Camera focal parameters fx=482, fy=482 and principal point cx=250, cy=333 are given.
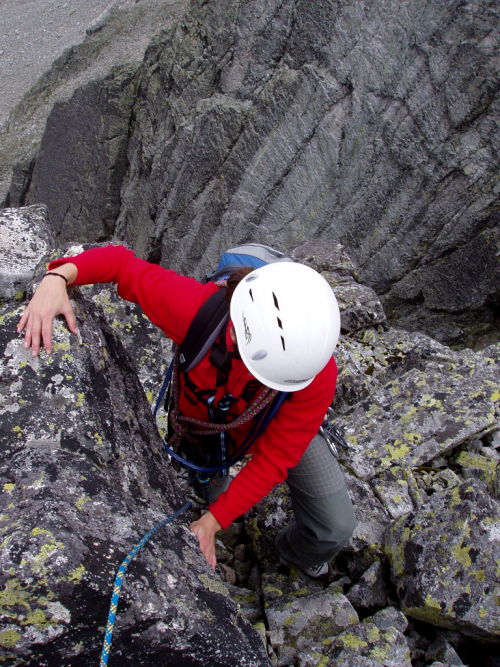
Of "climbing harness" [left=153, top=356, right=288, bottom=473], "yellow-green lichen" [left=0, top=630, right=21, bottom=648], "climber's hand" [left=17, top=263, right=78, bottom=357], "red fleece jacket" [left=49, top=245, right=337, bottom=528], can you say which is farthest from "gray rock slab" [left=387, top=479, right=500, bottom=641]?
"climber's hand" [left=17, top=263, right=78, bottom=357]

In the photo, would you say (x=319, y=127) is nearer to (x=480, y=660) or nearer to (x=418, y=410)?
(x=418, y=410)

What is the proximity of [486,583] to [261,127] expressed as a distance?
11565 mm

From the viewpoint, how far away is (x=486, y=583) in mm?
3715

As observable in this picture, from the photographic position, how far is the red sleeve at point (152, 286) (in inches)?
154

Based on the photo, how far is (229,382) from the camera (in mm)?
3930

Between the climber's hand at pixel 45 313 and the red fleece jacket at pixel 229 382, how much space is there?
32cm

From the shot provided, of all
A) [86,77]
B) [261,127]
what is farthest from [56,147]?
[261,127]

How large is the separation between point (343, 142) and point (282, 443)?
1019 cm

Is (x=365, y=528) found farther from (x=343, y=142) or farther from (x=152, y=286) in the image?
(x=343, y=142)

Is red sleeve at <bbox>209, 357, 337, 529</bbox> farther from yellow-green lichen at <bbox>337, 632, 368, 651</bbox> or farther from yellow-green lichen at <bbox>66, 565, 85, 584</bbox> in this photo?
yellow-green lichen at <bbox>66, 565, 85, 584</bbox>

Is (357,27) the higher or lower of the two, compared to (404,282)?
higher

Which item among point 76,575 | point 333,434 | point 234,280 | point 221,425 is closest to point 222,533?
point 333,434

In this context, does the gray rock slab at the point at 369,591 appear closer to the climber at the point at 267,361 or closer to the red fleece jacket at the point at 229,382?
the climber at the point at 267,361

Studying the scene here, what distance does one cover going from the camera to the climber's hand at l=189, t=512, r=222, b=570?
128 inches
